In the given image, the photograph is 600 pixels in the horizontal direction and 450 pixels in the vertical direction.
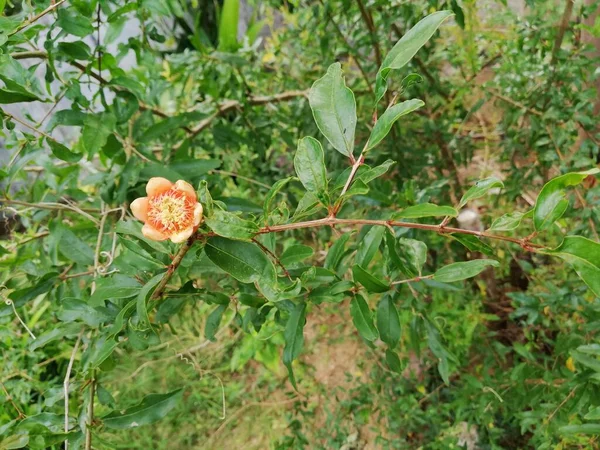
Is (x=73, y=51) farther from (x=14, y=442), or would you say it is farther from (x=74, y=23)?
(x=14, y=442)

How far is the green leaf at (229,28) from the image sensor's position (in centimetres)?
113

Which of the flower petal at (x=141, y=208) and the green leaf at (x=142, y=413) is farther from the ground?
the flower petal at (x=141, y=208)

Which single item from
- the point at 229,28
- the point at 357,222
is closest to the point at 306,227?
the point at 357,222

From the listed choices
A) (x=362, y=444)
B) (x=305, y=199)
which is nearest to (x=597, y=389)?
(x=305, y=199)

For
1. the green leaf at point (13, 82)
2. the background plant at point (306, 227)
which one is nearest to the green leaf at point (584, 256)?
the background plant at point (306, 227)

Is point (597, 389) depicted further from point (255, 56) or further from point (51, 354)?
point (51, 354)

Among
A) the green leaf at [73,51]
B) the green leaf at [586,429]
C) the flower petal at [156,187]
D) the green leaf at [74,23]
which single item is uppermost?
the green leaf at [74,23]

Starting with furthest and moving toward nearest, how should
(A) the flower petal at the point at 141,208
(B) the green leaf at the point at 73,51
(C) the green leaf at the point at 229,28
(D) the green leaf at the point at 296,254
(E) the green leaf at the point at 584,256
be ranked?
1. (C) the green leaf at the point at 229,28
2. (B) the green leaf at the point at 73,51
3. (D) the green leaf at the point at 296,254
4. (A) the flower petal at the point at 141,208
5. (E) the green leaf at the point at 584,256

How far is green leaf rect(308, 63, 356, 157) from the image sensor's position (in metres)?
0.45

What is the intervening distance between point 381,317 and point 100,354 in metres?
0.35

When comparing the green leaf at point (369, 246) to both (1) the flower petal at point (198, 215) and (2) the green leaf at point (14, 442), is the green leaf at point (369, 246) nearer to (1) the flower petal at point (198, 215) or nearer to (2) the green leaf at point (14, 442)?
(1) the flower petal at point (198, 215)

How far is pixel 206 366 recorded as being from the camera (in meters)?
1.79

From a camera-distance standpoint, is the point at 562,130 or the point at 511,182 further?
the point at 511,182

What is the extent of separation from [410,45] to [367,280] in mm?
259
